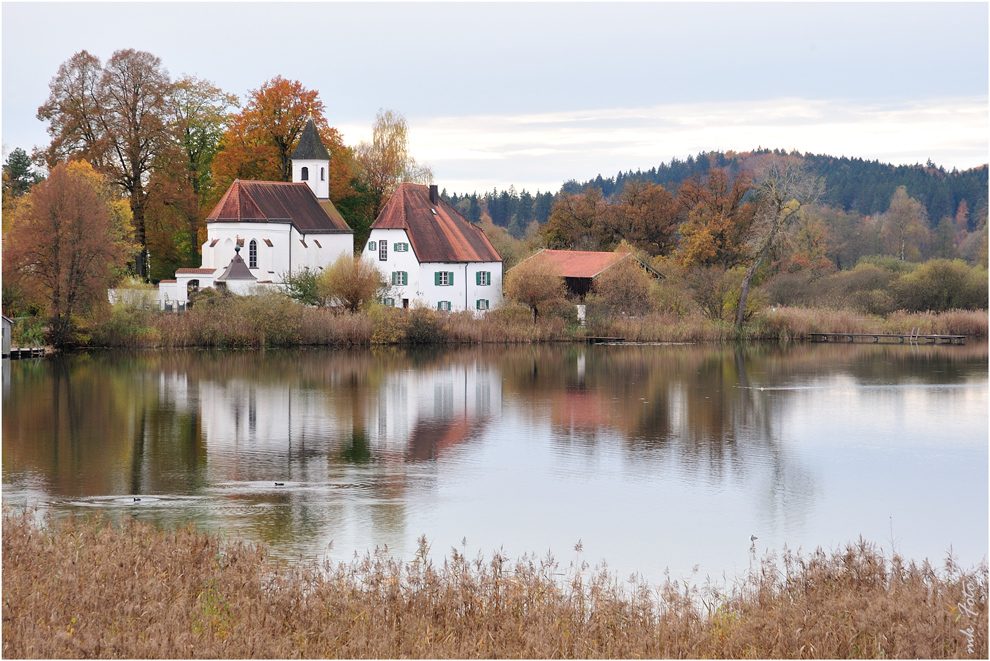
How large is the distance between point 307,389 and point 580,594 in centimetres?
2099

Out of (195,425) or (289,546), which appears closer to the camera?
(289,546)

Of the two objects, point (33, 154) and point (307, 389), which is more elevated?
point (33, 154)

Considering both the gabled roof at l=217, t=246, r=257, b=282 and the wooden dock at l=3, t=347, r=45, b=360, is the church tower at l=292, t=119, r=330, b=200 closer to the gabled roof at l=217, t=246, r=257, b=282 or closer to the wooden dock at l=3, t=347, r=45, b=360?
the gabled roof at l=217, t=246, r=257, b=282

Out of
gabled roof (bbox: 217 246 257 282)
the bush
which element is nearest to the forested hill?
the bush

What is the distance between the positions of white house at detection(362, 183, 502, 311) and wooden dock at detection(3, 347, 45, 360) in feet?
66.0

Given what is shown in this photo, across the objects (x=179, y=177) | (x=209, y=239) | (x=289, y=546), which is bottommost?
(x=289, y=546)

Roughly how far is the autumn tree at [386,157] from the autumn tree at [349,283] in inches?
779

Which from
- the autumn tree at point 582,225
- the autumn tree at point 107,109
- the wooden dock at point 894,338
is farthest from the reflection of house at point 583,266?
the autumn tree at point 107,109

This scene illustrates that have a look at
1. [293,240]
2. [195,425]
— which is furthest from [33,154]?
[195,425]

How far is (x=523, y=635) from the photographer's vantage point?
8727 mm

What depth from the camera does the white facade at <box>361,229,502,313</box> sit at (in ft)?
195

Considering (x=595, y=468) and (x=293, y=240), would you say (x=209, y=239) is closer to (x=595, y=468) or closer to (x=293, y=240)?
(x=293, y=240)

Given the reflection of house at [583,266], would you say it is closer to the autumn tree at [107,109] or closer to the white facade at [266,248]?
the white facade at [266,248]

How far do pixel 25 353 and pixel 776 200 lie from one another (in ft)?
121
